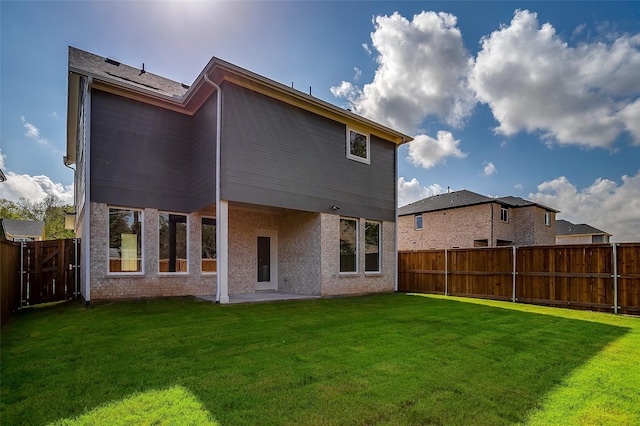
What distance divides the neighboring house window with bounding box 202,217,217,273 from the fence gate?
Result: 3496mm

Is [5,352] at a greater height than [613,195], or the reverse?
[613,195]

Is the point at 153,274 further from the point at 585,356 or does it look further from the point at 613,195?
the point at 613,195

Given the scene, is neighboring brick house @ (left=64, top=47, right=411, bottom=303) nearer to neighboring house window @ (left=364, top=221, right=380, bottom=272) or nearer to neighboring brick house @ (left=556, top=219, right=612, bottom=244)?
neighboring house window @ (left=364, top=221, right=380, bottom=272)

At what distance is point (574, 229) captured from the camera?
36719 millimetres

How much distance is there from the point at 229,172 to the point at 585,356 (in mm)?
7626

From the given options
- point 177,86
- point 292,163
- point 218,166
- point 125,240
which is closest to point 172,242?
point 125,240

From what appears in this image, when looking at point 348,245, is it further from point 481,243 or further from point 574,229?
point 574,229

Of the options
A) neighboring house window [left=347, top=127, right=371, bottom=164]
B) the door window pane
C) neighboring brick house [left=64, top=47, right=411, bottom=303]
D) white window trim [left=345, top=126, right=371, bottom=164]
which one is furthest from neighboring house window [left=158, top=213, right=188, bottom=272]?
neighboring house window [left=347, top=127, right=371, bottom=164]

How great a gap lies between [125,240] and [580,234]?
42.3 meters

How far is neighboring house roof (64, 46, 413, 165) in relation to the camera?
8273 mm

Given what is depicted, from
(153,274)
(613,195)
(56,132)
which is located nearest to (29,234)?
(56,132)

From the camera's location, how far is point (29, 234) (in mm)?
26562

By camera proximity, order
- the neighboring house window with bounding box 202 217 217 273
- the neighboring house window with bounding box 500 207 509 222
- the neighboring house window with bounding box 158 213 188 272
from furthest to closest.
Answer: the neighboring house window with bounding box 500 207 509 222 < the neighboring house window with bounding box 202 217 217 273 < the neighboring house window with bounding box 158 213 188 272

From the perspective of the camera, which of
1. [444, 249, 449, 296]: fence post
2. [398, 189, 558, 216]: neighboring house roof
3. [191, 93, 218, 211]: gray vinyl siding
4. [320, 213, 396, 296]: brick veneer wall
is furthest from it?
[398, 189, 558, 216]: neighboring house roof
